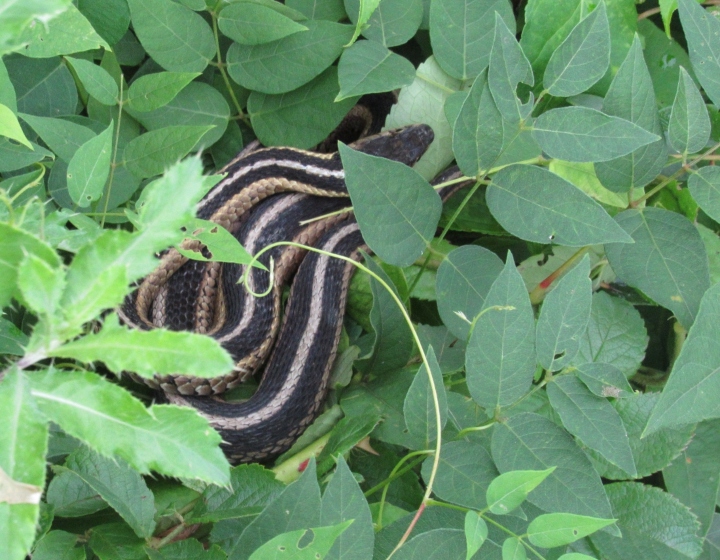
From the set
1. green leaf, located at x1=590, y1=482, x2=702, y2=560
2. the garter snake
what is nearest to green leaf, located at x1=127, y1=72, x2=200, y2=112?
the garter snake

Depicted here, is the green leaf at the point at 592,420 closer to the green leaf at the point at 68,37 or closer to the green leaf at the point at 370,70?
the green leaf at the point at 370,70

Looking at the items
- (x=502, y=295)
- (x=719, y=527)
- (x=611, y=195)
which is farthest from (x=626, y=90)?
(x=719, y=527)

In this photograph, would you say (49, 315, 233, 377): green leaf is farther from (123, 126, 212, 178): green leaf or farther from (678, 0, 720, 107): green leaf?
(678, 0, 720, 107): green leaf

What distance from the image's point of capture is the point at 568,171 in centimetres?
153

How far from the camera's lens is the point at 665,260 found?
1.26 meters

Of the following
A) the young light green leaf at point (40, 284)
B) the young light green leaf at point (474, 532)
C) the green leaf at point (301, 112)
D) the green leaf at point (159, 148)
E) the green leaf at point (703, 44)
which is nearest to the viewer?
the young light green leaf at point (40, 284)

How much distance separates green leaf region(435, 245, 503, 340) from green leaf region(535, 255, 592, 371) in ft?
0.88

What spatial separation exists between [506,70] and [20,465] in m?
0.90

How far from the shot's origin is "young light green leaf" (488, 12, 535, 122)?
1066 mm

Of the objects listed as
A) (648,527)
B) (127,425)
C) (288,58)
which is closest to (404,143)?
(288,58)

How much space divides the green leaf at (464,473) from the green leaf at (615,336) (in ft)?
1.68

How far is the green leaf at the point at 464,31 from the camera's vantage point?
1479mm

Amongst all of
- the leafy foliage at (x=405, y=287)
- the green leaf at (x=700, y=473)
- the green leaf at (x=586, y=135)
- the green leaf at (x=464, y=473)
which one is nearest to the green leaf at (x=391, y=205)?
the leafy foliage at (x=405, y=287)

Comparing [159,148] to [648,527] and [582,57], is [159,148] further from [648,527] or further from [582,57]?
[648,527]
